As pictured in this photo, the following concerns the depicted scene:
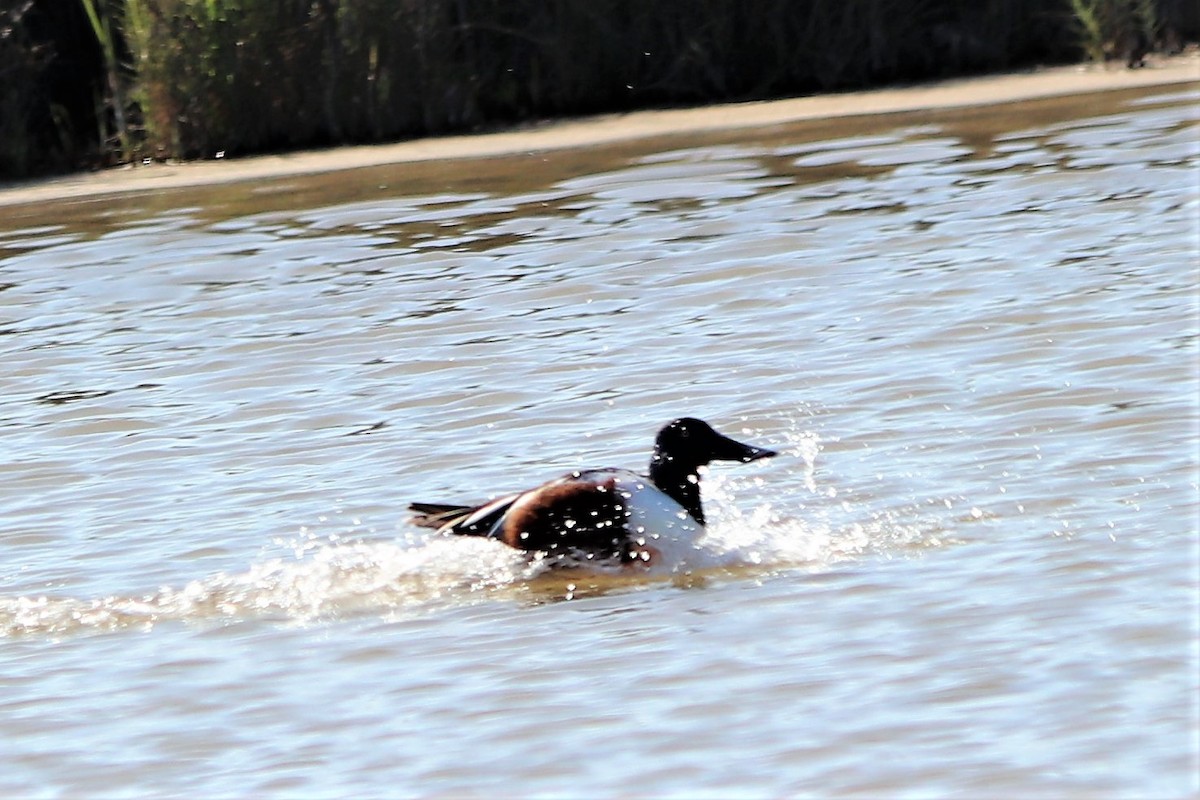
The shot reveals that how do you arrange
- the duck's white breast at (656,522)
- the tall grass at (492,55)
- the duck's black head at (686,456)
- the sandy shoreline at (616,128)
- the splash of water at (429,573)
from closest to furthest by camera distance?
the splash of water at (429,573) → the duck's white breast at (656,522) → the duck's black head at (686,456) → the sandy shoreline at (616,128) → the tall grass at (492,55)

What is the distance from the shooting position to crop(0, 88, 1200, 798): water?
4.03 metres

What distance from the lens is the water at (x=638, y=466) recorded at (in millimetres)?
4031

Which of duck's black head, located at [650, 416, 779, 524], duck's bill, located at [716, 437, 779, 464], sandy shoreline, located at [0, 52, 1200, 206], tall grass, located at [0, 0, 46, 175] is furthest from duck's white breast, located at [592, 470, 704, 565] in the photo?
tall grass, located at [0, 0, 46, 175]

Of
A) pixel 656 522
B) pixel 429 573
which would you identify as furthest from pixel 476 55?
pixel 656 522

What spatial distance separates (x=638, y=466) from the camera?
246 inches

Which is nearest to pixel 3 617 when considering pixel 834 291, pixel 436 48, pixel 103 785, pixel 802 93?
pixel 103 785

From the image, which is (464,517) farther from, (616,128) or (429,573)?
(616,128)

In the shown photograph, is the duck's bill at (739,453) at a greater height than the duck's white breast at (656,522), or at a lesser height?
greater

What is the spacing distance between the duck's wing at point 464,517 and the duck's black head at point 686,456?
41 centimetres

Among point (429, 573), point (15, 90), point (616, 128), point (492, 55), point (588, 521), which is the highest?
point (15, 90)

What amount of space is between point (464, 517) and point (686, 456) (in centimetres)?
65

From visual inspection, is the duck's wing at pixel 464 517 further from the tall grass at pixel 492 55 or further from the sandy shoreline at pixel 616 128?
the tall grass at pixel 492 55

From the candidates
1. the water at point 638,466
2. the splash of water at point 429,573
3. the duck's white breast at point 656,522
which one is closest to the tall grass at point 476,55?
the water at point 638,466

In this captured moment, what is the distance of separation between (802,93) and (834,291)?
608cm
